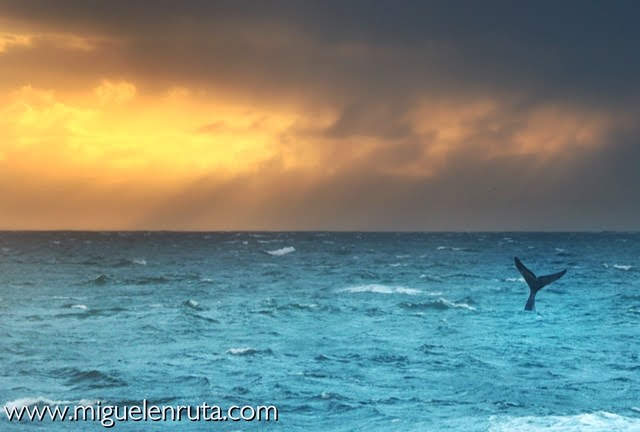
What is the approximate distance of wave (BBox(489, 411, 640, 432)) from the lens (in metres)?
15.2

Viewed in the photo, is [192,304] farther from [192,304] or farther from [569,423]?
[569,423]

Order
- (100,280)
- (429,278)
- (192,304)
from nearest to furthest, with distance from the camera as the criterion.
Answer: (192,304)
(100,280)
(429,278)

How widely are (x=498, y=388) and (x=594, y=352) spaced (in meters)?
7.47

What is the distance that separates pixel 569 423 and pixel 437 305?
2438 cm

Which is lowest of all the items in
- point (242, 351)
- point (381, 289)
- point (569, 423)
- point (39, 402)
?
point (39, 402)

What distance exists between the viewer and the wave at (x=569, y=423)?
1516 cm

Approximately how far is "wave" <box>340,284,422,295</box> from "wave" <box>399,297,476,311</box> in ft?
20.6

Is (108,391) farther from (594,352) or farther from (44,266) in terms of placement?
(44,266)

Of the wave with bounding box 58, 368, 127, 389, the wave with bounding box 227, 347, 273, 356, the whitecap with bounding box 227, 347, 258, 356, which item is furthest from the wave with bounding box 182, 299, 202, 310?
the wave with bounding box 58, 368, 127, 389

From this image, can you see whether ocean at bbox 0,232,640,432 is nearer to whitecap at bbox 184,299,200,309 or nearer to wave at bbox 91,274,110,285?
whitecap at bbox 184,299,200,309

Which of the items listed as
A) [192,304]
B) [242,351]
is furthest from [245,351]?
[192,304]

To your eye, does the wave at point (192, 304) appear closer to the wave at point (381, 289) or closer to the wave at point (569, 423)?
the wave at point (381, 289)

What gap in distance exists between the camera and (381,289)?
164ft

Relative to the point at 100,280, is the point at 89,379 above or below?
above
